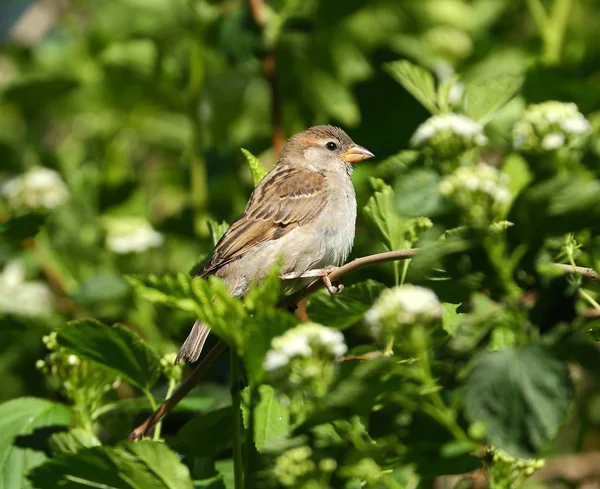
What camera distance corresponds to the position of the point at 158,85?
3982mm

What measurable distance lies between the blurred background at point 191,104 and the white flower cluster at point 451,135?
1393 millimetres

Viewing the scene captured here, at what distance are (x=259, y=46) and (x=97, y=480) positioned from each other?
6.46 feet

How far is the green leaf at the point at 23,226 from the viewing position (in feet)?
7.29

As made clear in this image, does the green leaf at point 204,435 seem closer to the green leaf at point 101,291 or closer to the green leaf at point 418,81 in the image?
the green leaf at point 418,81

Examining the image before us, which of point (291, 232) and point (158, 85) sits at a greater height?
point (158, 85)

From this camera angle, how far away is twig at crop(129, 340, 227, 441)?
5.90 feet

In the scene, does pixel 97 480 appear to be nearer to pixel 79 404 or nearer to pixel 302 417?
pixel 79 404

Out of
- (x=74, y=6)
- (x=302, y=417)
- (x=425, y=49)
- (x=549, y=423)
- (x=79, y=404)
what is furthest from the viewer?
(x=74, y=6)

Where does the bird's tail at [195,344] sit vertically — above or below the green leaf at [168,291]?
below

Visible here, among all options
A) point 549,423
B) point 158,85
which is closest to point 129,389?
point 158,85

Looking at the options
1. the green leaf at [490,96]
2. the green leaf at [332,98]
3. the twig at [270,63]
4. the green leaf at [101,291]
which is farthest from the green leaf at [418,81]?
the green leaf at [101,291]

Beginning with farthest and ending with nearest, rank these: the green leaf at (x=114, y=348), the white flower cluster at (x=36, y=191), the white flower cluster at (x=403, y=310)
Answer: the white flower cluster at (x=36, y=191)
the green leaf at (x=114, y=348)
the white flower cluster at (x=403, y=310)

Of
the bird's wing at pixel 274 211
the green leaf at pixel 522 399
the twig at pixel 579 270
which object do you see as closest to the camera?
the green leaf at pixel 522 399

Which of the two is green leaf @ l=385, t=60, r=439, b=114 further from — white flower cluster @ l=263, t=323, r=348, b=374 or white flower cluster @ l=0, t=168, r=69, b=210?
white flower cluster @ l=0, t=168, r=69, b=210
